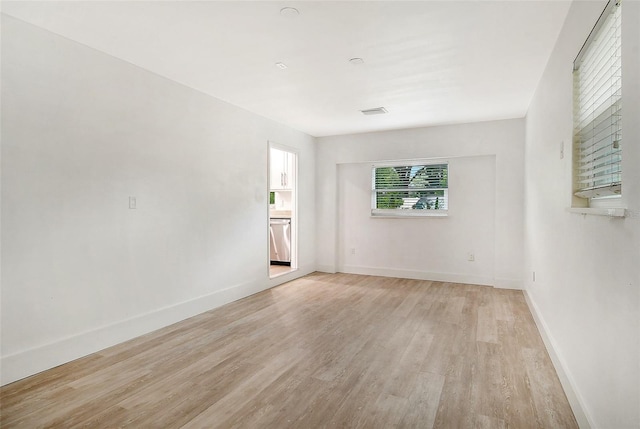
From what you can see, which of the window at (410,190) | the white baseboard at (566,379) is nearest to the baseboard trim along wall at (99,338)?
the window at (410,190)

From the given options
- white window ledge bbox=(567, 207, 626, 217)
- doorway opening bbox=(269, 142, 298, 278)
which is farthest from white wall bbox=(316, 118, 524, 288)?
white window ledge bbox=(567, 207, 626, 217)

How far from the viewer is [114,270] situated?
10.00 ft

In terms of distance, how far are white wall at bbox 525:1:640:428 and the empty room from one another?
0.02 m

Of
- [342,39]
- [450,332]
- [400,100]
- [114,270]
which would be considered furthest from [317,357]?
[400,100]

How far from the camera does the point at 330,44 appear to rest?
9.05 feet

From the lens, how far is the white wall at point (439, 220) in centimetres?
509

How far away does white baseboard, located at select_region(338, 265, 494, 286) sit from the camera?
5.36m

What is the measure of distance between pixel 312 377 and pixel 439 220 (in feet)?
12.6

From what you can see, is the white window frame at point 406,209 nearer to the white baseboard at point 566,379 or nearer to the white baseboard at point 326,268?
the white baseboard at point 326,268

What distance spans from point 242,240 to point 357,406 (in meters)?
2.88

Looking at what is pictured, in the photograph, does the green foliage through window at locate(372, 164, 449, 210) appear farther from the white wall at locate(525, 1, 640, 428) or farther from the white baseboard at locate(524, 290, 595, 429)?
the white baseboard at locate(524, 290, 595, 429)

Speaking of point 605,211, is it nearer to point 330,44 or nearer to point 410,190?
point 330,44

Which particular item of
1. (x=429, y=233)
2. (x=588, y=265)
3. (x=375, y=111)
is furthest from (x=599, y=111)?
(x=429, y=233)

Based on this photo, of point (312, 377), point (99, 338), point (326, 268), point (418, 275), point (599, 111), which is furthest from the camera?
point (326, 268)
